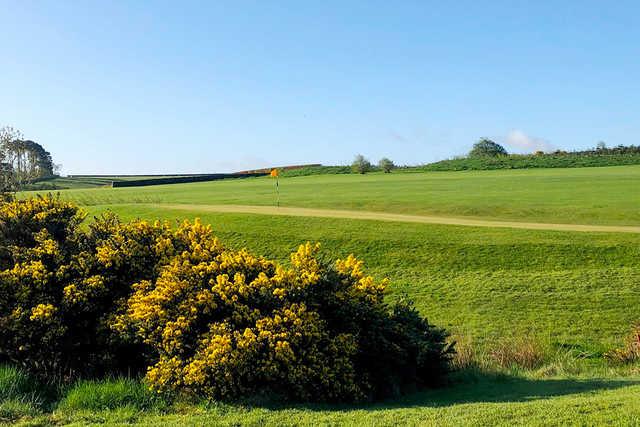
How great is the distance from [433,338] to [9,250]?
22.1 feet

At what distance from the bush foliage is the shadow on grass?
295mm

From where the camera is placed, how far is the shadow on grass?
292 inches

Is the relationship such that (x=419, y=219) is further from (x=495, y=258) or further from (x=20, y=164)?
(x=20, y=164)

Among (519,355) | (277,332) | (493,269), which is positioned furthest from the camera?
(493,269)

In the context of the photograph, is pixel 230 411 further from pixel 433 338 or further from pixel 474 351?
pixel 474 351

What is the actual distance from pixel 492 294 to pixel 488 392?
7.82 metres

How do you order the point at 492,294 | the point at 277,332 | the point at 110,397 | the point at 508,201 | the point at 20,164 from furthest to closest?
the point at 20,164
the point at 508,201
the point at 492,294
the point at 277,332
the point at 110,397

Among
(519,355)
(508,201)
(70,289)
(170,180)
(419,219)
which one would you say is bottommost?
(519,355)

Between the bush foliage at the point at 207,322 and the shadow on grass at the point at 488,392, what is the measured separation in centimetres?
30

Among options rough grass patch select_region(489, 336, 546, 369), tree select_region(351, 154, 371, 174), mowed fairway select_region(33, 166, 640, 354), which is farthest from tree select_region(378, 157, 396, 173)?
rough grass patch select_region(489, 336, 546, 369)

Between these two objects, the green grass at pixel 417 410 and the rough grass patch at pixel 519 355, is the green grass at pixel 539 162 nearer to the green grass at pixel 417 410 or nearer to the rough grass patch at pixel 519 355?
the rough grass patch at pixel 519 355

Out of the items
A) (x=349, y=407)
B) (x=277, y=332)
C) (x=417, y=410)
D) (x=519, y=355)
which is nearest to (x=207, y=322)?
(x=277, y=332)

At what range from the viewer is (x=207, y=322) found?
27.8 ft

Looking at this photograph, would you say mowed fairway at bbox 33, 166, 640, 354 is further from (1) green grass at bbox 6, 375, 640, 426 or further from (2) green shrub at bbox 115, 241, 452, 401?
(1) green grass at bbox 6, 375, 640, 426
